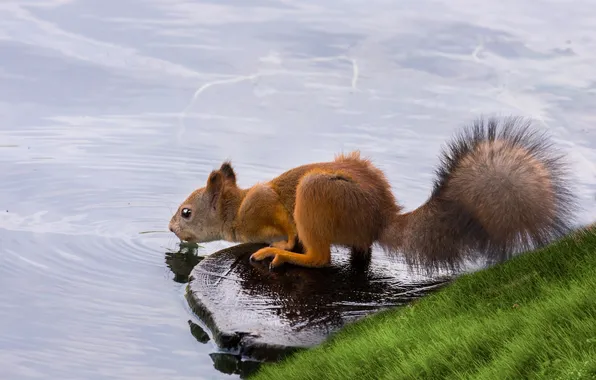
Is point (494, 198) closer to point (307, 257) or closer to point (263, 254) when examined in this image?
point (307, 257)

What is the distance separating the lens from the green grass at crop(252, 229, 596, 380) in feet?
11.1

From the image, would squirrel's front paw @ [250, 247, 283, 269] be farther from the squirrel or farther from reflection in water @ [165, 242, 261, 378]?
reflection in water @ [165, 242, 261, 378]

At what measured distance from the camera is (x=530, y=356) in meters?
3.37

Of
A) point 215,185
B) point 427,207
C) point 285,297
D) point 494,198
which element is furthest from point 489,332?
point 215,185

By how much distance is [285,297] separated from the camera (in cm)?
503

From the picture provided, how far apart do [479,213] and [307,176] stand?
93 centimetres

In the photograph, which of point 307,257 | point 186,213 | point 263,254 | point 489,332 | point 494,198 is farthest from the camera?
point 186,213

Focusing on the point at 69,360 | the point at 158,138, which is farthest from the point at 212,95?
the point at 69,360

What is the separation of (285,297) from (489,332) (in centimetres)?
149

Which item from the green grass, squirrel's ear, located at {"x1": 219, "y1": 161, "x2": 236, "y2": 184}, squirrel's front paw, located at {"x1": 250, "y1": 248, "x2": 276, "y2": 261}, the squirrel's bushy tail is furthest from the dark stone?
squirrel's ear, located at {"x1": 219, "y1": 161, "x2": 236, "y2": 184}

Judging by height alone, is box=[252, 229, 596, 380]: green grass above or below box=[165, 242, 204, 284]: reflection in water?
above

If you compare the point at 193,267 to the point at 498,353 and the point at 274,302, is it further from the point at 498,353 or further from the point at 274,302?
the point at 498,353

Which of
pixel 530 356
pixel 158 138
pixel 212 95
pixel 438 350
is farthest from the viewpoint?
pixel 212 95

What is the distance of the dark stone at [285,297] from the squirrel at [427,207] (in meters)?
0.11
